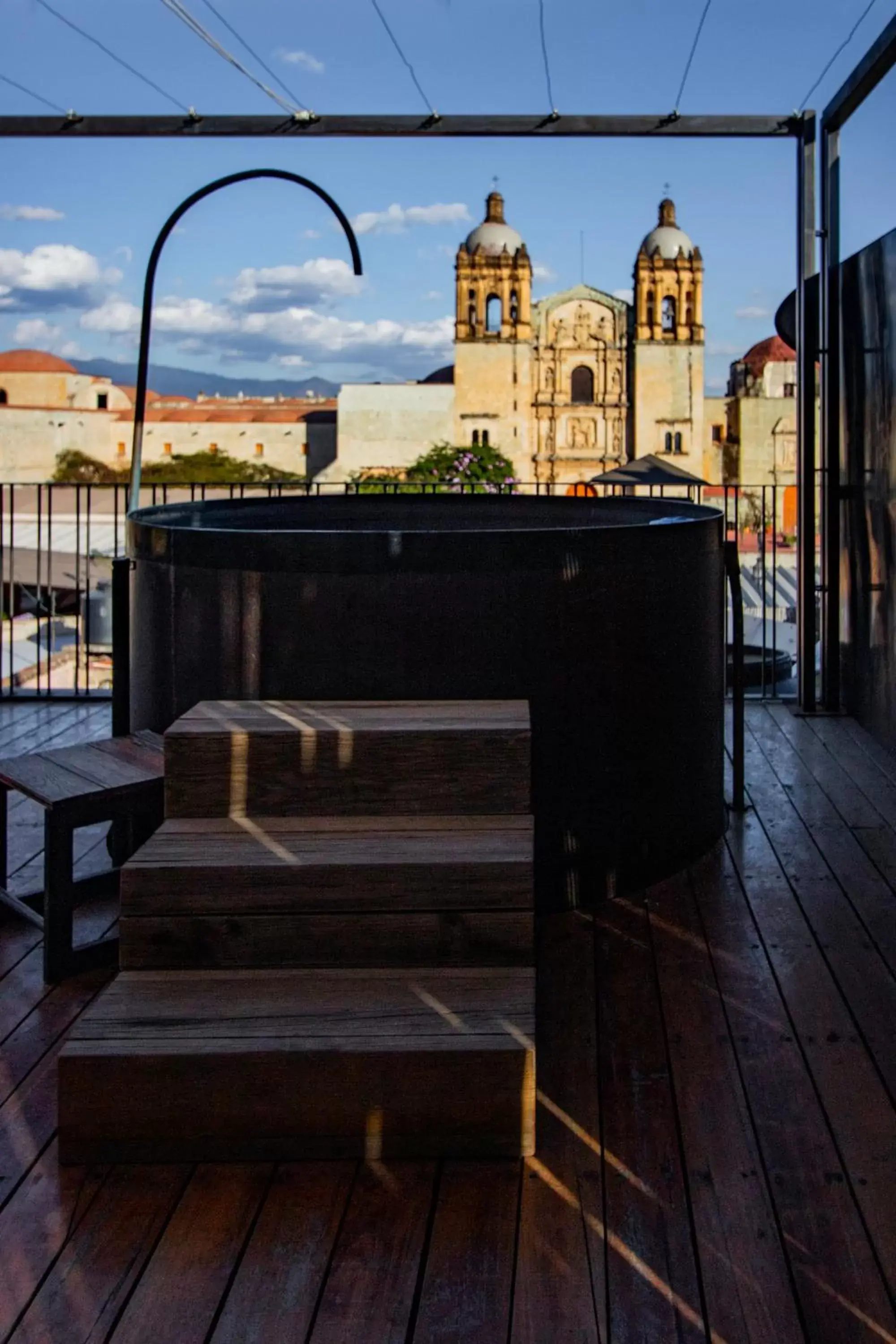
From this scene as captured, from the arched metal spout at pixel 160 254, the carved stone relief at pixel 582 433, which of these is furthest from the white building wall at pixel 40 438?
the arched metal spout at pixel 160 254

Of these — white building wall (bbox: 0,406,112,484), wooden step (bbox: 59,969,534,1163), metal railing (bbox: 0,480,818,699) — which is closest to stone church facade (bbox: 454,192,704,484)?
metal railing (bbox: 0,480,818,699)

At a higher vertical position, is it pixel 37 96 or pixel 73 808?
pixel 37 96

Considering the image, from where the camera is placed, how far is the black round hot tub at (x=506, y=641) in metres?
2.91

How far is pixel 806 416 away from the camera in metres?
5.38

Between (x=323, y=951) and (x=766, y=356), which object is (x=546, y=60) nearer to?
(x=323, y=951)

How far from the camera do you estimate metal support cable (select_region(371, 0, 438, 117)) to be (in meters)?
5.27

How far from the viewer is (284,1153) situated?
1942 millimetres

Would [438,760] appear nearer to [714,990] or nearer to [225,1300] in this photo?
[714,990]

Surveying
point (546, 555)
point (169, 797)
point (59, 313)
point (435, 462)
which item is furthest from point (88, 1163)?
point (59, 313)

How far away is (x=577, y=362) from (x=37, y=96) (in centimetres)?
6517

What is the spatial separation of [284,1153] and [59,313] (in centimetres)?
12755

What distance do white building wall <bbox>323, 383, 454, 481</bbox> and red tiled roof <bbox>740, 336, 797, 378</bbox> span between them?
17.9 m

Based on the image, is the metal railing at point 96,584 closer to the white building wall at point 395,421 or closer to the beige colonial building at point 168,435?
the white building wall at point 395,421

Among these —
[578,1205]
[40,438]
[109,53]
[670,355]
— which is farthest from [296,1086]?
[40,438]
